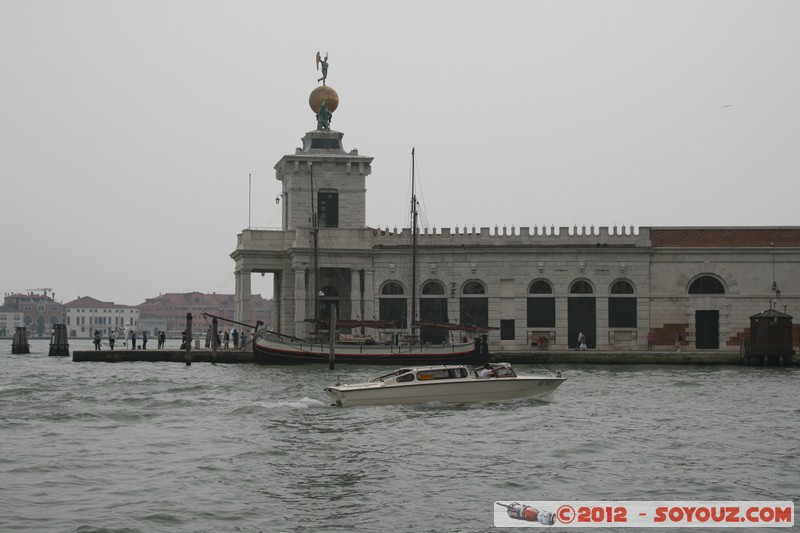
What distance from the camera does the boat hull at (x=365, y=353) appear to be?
58.5 metres

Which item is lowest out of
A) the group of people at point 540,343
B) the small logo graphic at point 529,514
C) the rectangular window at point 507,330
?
the small logo graphic at point 529,514

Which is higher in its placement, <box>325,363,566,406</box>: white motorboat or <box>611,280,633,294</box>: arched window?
<box>611,280,633,294</box>: arched window

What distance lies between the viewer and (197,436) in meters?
30.0

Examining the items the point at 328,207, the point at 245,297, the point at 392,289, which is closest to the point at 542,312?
the point at 392,289

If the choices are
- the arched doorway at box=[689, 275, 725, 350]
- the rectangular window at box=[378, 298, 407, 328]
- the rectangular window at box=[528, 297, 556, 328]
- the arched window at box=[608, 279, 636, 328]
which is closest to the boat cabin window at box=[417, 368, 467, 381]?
the rectangular window at box=[378, 298, 407, 328]

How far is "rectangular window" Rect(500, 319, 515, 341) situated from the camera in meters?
66.4

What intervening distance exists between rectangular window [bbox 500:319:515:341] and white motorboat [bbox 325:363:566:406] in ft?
95.3

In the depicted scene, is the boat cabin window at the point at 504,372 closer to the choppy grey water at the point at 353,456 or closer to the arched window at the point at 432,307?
the choppy grey water at the point at 353,456

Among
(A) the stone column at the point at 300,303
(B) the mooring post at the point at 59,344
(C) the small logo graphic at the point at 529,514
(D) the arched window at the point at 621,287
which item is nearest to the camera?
(C) the small logo graphic at the point at 529,514

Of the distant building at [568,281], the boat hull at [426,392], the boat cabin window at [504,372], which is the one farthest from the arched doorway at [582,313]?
the boat hull at [426,392]

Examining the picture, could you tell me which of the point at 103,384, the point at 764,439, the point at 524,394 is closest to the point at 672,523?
the point at 764,439

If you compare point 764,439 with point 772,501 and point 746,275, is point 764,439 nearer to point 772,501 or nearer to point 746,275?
point 772,501

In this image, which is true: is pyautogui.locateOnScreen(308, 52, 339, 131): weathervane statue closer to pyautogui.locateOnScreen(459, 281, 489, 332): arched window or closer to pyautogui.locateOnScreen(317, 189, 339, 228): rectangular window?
pyautogui.locateOnScreen(317, 189, 339, 228): rectangular window

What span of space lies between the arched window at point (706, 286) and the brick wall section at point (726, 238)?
1.91 meters
